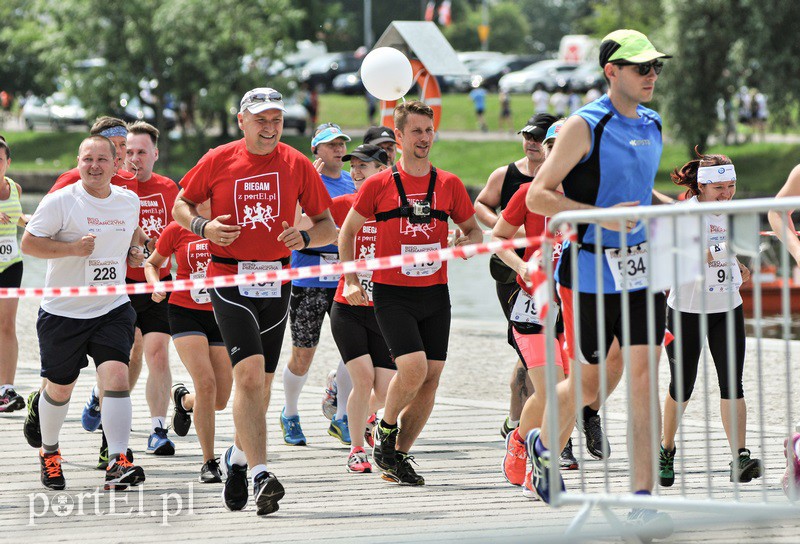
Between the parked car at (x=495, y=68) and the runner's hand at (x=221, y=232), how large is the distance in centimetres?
5165

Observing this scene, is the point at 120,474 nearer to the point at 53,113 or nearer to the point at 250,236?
the point at 250,236

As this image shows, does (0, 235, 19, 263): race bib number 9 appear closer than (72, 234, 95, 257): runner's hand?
No

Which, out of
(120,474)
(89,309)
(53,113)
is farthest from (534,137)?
(53,113)

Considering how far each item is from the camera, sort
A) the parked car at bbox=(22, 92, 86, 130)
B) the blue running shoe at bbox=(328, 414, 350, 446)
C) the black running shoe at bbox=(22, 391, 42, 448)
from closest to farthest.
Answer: the black running shoe at bbox=(22, 391, 42, 448) < the blue running shoe at bbox=(328, 414, 350, 446) < the parked car at bbox=(22, 92, 86, 130)

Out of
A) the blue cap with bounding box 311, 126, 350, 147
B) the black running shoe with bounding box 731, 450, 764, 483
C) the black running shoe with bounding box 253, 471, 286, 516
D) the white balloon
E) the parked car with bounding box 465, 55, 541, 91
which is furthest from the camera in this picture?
the parked car with bounding box 465, 55, 541, 91

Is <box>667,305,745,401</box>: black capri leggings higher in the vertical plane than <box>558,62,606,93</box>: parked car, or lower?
lower

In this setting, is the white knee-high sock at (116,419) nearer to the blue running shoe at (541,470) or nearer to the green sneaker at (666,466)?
the blue running shoe at (541,470)

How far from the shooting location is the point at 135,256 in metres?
7.62

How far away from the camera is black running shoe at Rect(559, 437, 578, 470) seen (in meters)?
7.49

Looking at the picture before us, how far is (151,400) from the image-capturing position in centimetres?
823

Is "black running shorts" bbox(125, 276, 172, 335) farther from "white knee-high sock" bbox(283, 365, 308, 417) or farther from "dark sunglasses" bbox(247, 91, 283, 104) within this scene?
"dark sunglasses" bbox(247, 91, 283, 104)

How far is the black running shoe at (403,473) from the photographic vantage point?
23.6 ft

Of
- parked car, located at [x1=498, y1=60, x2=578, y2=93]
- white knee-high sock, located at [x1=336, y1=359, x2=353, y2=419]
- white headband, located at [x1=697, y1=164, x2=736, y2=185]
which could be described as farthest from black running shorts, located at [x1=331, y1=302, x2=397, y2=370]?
parked car, located at [x1=498, y1=60, x2=578, y2=93]

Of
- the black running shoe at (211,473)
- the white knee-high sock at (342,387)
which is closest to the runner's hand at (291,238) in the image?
the black running shoe at (211,473)
